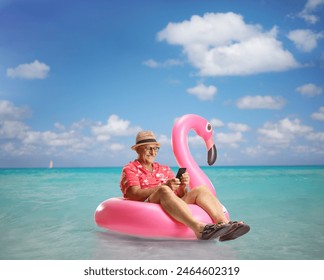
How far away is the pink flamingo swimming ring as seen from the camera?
10.7 feet

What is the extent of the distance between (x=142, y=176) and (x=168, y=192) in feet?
1.15

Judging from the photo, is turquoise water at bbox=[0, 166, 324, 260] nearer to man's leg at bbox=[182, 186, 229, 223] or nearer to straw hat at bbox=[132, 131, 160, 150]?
man's leg at bbox=[182, 186, 229, 223]

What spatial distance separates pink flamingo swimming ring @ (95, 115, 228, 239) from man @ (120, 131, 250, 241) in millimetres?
64

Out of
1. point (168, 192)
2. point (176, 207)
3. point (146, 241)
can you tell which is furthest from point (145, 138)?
point (146, 241)

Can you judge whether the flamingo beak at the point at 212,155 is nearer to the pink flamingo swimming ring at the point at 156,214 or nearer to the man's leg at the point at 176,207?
the pink flamingo swimming ring at the point at 156,214

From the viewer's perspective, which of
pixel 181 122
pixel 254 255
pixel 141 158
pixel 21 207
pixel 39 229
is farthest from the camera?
pixel 21 207

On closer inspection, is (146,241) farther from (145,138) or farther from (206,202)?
(145,138)

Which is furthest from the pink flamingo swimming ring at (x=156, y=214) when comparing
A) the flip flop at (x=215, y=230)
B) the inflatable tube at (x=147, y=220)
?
the flip flop at (x=215, y=230)

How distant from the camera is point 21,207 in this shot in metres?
6.31

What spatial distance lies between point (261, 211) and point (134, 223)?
2.56 metres

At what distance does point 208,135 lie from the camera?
416cm

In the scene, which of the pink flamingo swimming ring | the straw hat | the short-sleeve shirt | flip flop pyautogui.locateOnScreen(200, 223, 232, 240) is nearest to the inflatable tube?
the pink flamingo swimming ring
